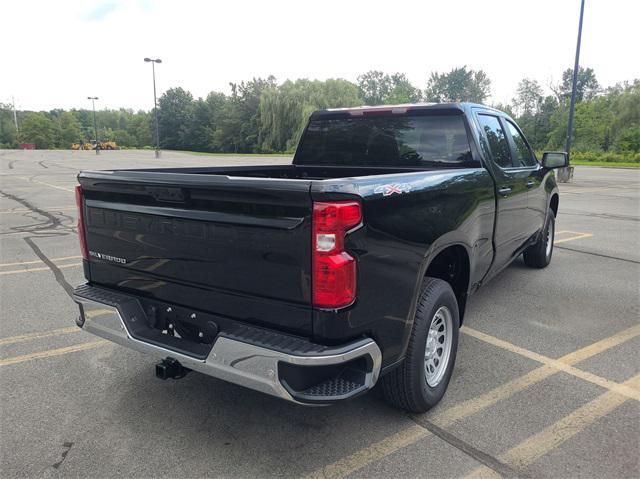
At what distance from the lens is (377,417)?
9.64 ft

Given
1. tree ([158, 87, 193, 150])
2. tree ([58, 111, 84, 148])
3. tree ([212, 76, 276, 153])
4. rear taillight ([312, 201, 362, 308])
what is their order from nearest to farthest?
rear taillight ([312, 201, 362, 308]) < tree ([212, 76, 276, 153]) < tree ([158, 87, 193, 150]) < tree ([58, 111, 84, 148])

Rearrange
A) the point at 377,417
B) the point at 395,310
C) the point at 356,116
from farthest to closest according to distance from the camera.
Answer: the point at 356,116 < the point at 377,417 < the point at 395,310

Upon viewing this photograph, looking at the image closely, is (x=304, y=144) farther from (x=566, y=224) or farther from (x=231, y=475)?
(x=566, y=224)

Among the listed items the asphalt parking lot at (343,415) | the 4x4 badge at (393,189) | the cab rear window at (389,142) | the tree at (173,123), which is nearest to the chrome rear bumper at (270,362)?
the asphalt parking lot at (343,415)

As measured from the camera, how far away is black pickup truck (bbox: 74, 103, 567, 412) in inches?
85.3

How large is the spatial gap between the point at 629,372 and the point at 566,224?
24.3 ft

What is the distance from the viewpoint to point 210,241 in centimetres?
244

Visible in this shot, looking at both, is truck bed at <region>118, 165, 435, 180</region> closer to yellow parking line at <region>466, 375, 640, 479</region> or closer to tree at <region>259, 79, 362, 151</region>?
yellow parking line at <region>466, 375, 640, 479</region>

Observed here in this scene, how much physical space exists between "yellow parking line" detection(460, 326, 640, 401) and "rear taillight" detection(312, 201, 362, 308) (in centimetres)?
228

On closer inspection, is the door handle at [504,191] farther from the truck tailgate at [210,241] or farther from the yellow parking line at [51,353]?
the yellow parking line at [51,353]

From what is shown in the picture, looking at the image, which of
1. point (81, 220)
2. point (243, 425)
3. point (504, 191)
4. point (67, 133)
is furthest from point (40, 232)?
point (67, 133)

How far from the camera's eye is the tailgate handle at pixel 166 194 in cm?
251

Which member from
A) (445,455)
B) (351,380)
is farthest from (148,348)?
(445,455)

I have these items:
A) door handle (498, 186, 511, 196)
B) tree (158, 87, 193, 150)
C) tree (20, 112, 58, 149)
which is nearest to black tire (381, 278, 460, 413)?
door handle (498, 186, 511, 196)
